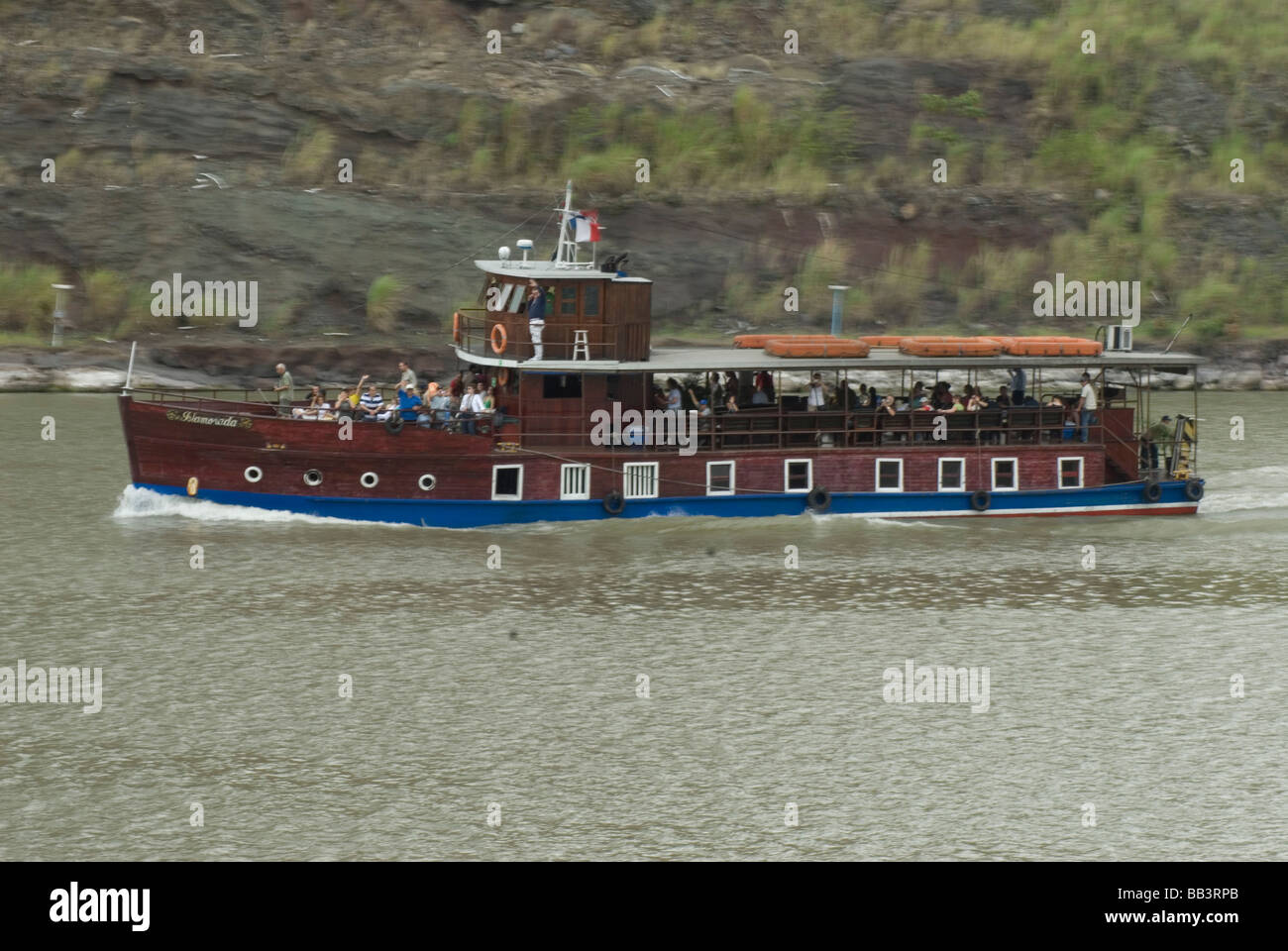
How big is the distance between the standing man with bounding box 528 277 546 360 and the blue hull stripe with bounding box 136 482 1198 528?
3.73 meters

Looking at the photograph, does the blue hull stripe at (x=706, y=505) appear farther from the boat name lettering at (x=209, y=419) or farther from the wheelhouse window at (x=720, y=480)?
the boat name lettering at (x=209, y=419)

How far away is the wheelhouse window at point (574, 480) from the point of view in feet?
133

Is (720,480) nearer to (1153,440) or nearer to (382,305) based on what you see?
(1153,440)

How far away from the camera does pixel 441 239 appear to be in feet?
241

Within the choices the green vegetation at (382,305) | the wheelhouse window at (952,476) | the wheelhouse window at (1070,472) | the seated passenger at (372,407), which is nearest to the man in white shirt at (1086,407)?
the wheelhouse window at (1070,472)

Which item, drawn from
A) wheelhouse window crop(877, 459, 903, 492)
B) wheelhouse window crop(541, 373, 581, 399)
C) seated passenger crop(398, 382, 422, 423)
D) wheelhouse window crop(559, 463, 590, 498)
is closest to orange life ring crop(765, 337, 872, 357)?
wheelhouse window crop(877, 459, 903, 492)

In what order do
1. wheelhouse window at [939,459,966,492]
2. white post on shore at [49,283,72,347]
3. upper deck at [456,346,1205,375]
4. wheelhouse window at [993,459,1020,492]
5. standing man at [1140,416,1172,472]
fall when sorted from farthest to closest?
white post on shore at [49,283,72,347] < standing man at [1140,416,1172,472] < wheelhouse window at [993,459,1020,492] < wheelhouse window at [939,459,966,492] < upper deck at [456,346,1205,375]

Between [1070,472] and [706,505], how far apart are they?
9415 millimetres

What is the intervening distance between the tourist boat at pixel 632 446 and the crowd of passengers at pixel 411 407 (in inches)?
13.0

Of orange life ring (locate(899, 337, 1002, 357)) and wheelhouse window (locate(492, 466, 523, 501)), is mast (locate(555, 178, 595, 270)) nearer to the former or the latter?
wheelhouse window (locate(492, 466, 523, 501))

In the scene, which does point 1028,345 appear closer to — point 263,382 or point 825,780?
point 825,780

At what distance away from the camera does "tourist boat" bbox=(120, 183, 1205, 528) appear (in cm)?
3962

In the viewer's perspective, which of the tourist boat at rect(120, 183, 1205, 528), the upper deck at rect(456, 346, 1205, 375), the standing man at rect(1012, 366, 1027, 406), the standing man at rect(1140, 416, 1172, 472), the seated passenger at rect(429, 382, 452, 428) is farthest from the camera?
the standing man at rect(1140, 416, 1172, 472)

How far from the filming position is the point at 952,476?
42.4 metres
